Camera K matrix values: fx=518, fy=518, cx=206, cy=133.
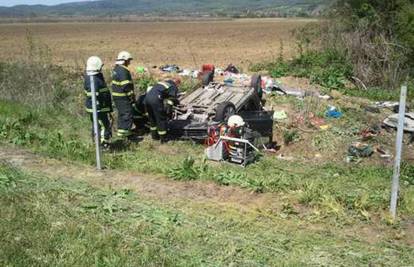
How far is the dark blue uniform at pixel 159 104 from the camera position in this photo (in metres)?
10.2

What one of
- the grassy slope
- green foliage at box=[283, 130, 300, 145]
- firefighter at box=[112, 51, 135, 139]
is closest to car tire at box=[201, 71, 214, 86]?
green foliage at box=[283, 130, 300, 145]

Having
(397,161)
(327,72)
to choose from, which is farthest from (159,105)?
(327,72)

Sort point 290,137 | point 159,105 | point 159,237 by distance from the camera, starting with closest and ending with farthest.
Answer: point 159,237 → point 159,105 → point 290,137

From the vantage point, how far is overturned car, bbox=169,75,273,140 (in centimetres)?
1061

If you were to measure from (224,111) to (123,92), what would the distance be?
208 centimetres

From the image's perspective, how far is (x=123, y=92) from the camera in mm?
9844

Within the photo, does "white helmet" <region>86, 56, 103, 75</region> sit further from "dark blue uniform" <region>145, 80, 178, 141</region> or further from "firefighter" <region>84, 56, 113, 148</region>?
"dark blue uniform" <region>145, 80, 178, 141</region>

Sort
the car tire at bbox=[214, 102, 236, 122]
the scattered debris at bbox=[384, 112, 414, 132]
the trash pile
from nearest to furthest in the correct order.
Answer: the trash pile < the car tire at bbox=[214, 102, 236, 122] < the scattered debris at bbox=[384, 112, 414, 132]

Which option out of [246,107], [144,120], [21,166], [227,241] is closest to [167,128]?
[144,120]

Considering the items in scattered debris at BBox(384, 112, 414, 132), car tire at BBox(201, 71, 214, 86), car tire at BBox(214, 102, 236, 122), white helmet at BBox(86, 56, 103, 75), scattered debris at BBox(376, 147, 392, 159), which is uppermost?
white helmet at BBox(86, 56, 103, 75)

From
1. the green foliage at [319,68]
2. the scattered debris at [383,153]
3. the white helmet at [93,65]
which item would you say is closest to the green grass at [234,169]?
the scattered debris at [383,153]

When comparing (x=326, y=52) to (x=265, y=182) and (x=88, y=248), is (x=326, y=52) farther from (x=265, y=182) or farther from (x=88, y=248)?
(x=88, y=248)

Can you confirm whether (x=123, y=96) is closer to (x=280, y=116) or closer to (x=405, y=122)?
(x=280, y=116)

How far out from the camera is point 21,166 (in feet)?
24.7
